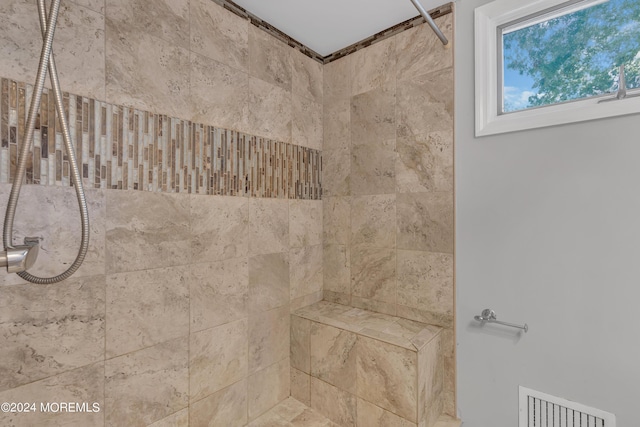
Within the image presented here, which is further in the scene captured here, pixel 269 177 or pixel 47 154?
pixel 269 177

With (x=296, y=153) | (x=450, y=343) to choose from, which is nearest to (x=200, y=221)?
(x=296, y=153)

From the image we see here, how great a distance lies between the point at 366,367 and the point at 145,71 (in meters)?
1.68

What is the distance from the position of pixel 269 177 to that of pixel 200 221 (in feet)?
1.58

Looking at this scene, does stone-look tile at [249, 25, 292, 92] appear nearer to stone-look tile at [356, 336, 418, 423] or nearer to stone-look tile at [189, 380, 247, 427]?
stone-look tile at [356, 336, 418, 423]

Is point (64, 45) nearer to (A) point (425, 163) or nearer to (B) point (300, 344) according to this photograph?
(A) point (425, 163)

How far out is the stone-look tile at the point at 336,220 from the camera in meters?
1.91

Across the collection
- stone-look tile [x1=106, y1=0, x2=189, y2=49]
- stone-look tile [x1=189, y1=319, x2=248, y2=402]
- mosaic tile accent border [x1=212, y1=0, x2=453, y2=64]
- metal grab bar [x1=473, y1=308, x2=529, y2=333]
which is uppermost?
mosaic tile accent border [x1=212, y1=0, x2=453, y2=64]

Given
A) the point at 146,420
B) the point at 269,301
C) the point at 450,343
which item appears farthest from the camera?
the point at 269,301

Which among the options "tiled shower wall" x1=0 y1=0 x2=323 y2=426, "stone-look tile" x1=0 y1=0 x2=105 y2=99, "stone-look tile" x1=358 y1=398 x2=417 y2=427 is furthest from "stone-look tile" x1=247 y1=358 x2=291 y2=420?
"stone-look tile" x1=0 y1=0 x2=105 y2=99

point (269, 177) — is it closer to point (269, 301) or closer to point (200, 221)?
point (200, 221)

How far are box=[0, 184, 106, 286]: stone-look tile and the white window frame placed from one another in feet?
5.60

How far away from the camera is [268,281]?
5.44ft

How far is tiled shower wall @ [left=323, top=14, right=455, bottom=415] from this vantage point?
1.53 meters

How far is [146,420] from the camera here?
3.90 feet
